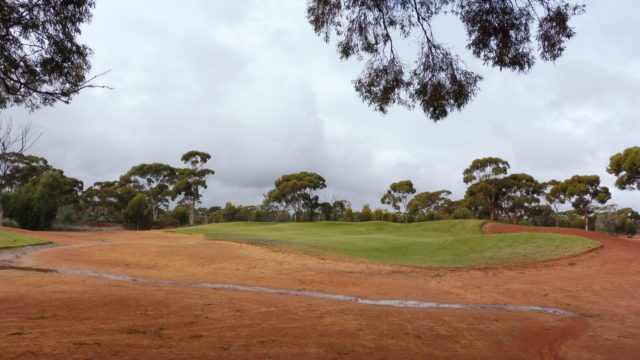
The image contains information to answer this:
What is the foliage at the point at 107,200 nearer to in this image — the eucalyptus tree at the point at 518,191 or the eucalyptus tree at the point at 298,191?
the eucalyptus tree at the point at 298,191

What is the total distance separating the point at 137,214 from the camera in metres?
54.2

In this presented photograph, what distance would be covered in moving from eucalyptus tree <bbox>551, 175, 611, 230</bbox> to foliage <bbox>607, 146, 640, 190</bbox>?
37.8 feet

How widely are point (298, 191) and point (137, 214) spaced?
2671cm

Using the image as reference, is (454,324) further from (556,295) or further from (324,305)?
(556,295)

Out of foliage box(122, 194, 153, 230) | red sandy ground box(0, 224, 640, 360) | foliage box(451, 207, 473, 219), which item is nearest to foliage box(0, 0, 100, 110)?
red sandy ground box(0, 224, 640, 360)

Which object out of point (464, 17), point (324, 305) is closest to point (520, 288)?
point (324, 305)

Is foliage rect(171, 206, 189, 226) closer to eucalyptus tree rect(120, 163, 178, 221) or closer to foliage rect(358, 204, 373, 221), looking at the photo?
eucalyptus tree rect(120, 163, 178, 221)

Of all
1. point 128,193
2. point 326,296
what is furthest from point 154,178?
point 326,296

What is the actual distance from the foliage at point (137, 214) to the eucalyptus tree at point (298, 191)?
21838 millimetres

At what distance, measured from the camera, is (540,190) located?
6381cm

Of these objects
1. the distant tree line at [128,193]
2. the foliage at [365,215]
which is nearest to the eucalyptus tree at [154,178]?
the distant tree line at [128,193]

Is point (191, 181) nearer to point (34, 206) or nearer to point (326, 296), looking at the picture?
point (34, 206)

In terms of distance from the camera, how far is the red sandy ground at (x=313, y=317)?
6148 millimetres

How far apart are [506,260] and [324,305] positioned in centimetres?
1450
